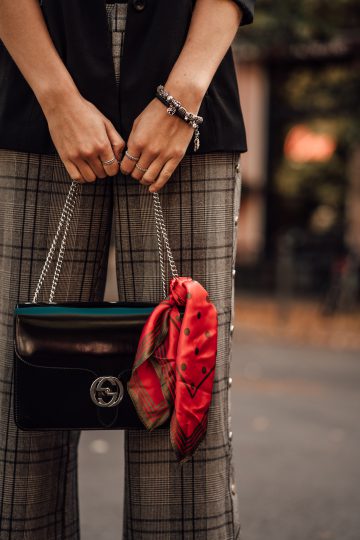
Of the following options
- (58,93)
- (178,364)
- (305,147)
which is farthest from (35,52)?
(305,147)

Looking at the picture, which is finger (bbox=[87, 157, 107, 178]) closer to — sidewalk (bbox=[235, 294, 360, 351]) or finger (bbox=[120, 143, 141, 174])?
finger (bbox=[120, 143, 141, 174])

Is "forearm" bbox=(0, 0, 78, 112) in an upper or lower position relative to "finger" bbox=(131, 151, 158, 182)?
upper

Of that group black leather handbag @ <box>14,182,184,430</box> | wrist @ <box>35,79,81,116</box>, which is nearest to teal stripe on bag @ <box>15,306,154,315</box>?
black leather handbag @ <box>14,182,184,430</box>

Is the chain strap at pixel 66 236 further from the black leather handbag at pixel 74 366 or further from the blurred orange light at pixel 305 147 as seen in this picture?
the blurred orange light at pixel 305 147

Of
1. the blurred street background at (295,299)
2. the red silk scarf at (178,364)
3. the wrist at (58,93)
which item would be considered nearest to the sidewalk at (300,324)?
the blurred street background at (295,299)

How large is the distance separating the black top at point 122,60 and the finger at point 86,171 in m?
0.08

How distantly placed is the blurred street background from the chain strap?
127 centimetres

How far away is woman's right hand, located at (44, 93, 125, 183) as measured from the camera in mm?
1273

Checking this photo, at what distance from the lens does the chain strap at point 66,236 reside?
1354 mm

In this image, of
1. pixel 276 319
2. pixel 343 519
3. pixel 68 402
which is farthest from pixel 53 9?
pixel 276 319

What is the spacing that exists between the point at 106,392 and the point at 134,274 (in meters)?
0.21

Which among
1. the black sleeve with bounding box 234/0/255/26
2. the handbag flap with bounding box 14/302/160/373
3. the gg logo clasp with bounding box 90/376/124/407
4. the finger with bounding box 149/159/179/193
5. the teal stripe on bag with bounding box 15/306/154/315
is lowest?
the gg logo clasp with bounding box 90/376/124/407

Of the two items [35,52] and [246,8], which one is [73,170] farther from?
[246,8]

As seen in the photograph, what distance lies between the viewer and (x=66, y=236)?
54.4 inches
